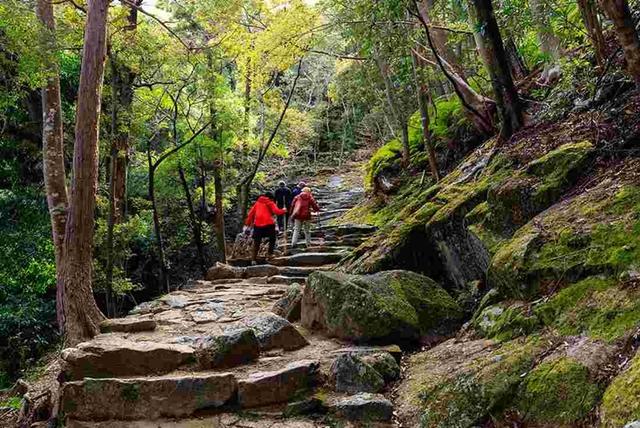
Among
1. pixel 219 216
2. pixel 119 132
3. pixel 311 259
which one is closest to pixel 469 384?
pixel 311 259

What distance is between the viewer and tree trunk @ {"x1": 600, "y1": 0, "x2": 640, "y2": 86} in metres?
3.46

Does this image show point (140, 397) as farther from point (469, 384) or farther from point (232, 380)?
point (469, 384)

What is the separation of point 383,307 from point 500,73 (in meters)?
4.18

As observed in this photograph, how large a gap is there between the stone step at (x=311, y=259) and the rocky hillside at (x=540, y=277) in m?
3.86

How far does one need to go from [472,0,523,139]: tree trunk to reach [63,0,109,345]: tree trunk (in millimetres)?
5549

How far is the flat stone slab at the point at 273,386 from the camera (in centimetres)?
411

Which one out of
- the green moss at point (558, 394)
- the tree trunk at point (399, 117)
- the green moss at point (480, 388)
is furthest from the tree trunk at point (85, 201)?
the tree trunk at point (399, 117)

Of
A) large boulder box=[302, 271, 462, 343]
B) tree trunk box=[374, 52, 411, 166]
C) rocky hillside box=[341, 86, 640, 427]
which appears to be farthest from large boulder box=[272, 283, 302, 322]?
tree trunk box=[374, 52, 411, 166]

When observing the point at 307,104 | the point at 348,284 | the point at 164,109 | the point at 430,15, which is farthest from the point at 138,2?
the point at 307,104

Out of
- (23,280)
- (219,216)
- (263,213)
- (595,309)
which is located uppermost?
(219,216)

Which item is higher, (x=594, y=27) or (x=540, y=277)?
(x=594, y=27)

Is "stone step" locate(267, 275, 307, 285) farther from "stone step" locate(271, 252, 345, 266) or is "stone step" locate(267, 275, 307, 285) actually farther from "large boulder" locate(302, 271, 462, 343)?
"large boulder" locate(302, 271, 462, 343)

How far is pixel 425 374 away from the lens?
3893 mm

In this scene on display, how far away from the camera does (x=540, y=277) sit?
378 centimetres
